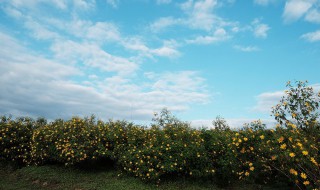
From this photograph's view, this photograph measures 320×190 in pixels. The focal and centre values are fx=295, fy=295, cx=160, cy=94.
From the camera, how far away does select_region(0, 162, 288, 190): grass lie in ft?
29.4

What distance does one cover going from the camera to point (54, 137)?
431 inches

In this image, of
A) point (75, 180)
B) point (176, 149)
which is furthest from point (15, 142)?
point (176, 149)

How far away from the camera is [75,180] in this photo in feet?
33.1

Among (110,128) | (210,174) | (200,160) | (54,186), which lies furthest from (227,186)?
(54,186)

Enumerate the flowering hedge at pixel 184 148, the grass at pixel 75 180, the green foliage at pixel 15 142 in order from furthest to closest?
the green foliage at pixel 15 142
the grass at pixel 75 180
the flowering hedge at pixel 184 148

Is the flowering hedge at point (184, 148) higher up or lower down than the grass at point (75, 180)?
higher up

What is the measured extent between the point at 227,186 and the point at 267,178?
130 cm

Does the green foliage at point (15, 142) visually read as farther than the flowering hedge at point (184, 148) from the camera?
Yes

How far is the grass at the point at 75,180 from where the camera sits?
8965 mm

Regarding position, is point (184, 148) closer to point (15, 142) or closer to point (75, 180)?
point (75, 180)

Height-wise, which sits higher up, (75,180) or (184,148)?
(184,148)

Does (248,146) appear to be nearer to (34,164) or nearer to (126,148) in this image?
(126,148)

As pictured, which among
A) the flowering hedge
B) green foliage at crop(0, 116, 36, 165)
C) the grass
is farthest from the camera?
green foliage at crop(0, 116, 36, 165)

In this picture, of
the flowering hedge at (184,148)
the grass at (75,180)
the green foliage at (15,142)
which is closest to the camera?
the flowering hedge at (184,148)
